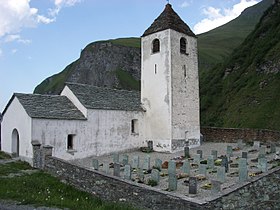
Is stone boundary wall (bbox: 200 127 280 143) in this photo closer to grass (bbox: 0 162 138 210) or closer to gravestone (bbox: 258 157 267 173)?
gravestone (bbox: 258 157 267 173)

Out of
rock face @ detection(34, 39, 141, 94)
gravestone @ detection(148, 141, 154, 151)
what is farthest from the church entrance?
rock face @ detection(34, 39, 141, 94)

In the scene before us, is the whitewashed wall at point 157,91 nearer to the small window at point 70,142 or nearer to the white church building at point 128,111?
the white church building at point 128,111

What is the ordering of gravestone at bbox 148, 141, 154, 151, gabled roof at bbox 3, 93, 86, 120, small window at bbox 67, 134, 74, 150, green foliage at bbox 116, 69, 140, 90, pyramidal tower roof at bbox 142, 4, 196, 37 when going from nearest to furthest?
gabled roof at bbox 3, 93, 86, 120, small window at bbox 67, 134, 74, 150, pyramidal tower roof at bbox 142, 4, 196, 37, gravestone at bbox 148, 141, 154, 151, green foliage at bbox 116, 69, 140, 90

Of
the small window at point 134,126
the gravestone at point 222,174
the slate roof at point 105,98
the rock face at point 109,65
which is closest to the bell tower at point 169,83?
the small window at point 134,126

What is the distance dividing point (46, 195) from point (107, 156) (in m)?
12.6

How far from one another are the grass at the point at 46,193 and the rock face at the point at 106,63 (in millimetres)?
75987

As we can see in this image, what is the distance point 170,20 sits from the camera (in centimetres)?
2688

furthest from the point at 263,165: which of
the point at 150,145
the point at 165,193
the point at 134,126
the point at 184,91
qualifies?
the point at 134,126

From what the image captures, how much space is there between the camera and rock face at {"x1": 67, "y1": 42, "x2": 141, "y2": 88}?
300 ft

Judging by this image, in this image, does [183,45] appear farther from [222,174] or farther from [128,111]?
[222,174]

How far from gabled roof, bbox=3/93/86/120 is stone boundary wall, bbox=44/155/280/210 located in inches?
267

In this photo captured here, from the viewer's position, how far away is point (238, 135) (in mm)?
29219

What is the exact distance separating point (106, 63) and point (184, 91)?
221ft

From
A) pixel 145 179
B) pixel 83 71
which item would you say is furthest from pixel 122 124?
pixel 83 71
